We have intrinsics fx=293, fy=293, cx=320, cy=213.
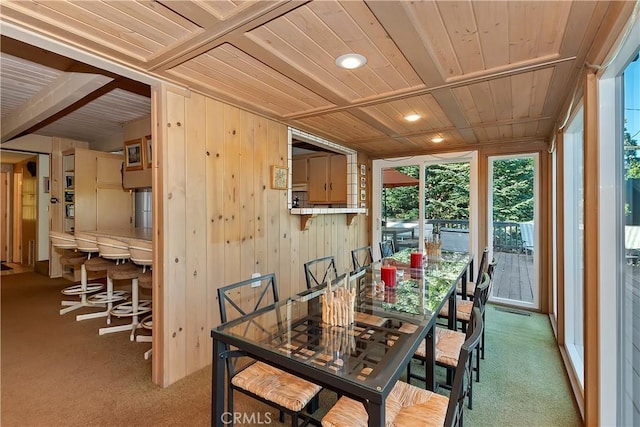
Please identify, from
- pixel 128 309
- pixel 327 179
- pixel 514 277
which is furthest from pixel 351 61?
pixel 514 277

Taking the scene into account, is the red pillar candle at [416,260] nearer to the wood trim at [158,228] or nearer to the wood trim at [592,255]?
the wood trim at [592,255]

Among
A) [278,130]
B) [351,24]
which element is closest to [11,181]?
[278,130]

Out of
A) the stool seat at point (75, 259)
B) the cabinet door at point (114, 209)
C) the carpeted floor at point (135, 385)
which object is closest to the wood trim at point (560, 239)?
the carpeted floor at point (135, 385)

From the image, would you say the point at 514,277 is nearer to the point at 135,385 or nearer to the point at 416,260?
the point at 416,260

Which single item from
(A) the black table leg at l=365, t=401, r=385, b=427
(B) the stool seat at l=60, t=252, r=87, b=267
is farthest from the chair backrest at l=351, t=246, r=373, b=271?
(B) the stool seat at l=60, t=252, r=87, b=267

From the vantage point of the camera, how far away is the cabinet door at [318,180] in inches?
190

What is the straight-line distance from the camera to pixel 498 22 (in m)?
1.41

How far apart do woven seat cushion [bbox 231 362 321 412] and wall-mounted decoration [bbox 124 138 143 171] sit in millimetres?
3608

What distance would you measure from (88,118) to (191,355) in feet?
12.1

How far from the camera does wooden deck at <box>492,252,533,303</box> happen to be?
157 inches

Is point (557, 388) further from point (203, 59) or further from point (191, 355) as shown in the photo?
point (203, 59)

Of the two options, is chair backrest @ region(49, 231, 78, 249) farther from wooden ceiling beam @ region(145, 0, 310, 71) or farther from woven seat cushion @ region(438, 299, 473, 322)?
woven seat cushion @ region(438, 299, 473, 322)

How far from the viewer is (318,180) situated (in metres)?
4.91

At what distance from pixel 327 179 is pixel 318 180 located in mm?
180
